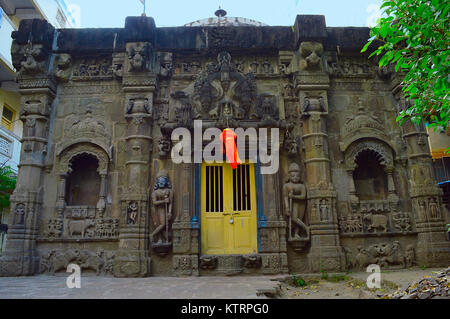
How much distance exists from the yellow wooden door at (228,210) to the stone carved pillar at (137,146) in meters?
1.45

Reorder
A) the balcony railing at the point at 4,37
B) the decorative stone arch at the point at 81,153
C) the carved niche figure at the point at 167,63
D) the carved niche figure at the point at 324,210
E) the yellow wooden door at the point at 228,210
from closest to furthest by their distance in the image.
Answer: the carved niche figure at the point at 324,210 < the yellow wooden door at the point at 228,210 < the decorative stone arch at the point at 81,153 < the carved niche figure at the point at 167,63 < the balcony railing at the point at 4,37

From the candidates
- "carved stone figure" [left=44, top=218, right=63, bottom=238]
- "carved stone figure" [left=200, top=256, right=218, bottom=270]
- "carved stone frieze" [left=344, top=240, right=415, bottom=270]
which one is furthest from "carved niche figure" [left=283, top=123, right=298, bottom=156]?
"carved stone figure" [left=44, top=218, right=63, bottom=238]

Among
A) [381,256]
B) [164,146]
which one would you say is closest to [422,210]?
[381,256]

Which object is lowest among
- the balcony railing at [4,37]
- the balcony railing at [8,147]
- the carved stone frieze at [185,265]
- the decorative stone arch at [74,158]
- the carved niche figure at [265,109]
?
the carved stone frieze at [185,265]

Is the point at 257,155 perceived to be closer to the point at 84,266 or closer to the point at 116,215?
the point at 116,215

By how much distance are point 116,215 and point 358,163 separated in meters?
6.57

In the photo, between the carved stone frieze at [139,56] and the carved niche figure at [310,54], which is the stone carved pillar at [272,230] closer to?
the carved niche figure at [310,54]

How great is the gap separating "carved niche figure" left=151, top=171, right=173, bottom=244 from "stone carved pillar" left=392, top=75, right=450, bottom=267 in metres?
6.03

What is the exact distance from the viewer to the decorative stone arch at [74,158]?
28.2ft

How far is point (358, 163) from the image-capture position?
9.40 metres

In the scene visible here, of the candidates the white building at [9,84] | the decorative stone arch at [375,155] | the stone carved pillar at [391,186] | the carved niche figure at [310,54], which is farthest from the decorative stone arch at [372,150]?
the white building at [9,84]

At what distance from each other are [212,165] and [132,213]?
2295mm

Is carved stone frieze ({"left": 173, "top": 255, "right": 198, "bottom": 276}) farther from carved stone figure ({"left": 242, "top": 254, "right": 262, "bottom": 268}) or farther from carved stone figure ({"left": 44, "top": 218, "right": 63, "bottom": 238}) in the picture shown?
carved stone figure ({"left": 44, "top": 218, "right": 63, "bottom": 238})

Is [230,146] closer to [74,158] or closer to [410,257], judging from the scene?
[74,158]
